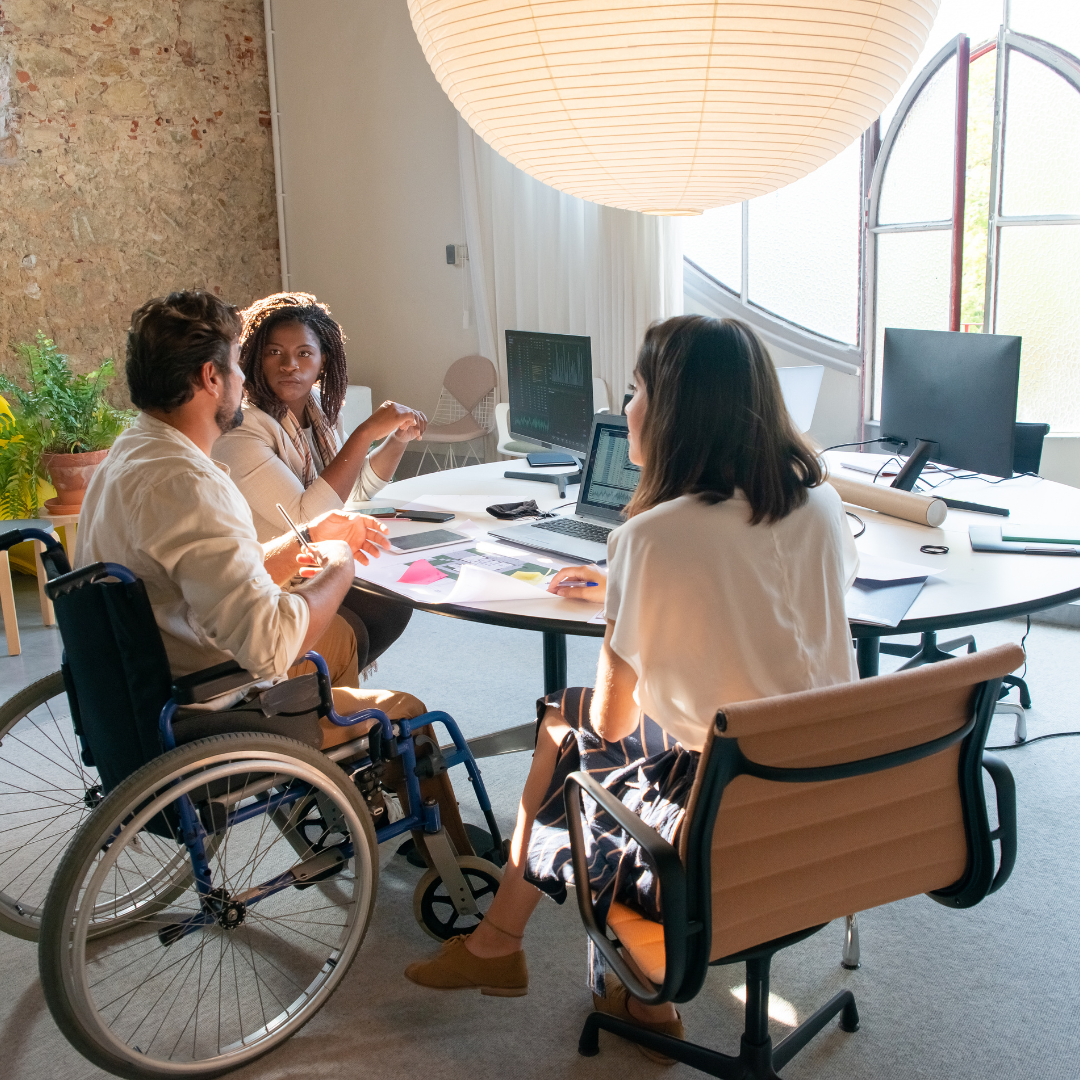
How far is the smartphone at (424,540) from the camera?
2457mm

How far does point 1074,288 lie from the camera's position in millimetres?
4004

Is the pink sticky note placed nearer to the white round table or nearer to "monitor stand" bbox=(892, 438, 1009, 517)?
the white round table

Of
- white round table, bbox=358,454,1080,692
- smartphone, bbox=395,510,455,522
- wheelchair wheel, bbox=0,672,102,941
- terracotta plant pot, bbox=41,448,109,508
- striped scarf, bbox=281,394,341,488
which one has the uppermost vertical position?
striped scarf, bbox=281,394,341,488

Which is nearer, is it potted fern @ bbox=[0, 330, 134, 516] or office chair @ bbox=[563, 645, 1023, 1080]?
office chair @ bbox=[563, 645, 1023, 1080]

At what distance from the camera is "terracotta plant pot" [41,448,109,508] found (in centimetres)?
434

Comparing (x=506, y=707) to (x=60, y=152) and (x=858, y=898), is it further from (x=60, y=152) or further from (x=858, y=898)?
(x=60, y=152)

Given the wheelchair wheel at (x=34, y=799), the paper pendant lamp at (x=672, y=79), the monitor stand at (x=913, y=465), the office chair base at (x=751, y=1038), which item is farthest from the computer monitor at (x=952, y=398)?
the wheelchair wheel at (x=34, y=799)

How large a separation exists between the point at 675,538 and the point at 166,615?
2.95ft

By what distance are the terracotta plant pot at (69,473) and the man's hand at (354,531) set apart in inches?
95.6

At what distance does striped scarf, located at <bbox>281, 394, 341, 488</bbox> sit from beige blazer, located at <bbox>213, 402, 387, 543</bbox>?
122mm

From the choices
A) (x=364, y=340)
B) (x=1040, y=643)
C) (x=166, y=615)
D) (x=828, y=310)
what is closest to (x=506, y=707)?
(x=166, y=615)

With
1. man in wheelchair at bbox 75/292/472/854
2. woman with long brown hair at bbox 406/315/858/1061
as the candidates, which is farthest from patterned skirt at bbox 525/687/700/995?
man in wheelchair at bbox 75/292/472/854

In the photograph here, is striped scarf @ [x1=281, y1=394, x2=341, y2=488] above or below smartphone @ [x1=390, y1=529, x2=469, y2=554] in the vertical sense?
above

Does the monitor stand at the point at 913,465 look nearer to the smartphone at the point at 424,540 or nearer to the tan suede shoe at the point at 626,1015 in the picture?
the smartphone at the point at 424,540
